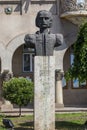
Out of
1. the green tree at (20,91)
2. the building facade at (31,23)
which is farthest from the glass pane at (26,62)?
the green tree at (20,91)

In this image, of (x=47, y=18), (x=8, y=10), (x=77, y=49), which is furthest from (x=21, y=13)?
(x=47, y=18)

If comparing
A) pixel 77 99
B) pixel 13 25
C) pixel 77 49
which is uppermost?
pixel 13 25

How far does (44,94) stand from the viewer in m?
16.0

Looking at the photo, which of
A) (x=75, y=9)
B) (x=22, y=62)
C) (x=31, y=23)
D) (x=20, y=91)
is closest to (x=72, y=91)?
(x=22, y=62)

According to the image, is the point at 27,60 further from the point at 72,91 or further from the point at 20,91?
the point at 20,91

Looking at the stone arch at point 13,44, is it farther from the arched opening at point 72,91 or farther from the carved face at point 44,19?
the carved face at point 44,19

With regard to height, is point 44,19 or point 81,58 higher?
point 44,19

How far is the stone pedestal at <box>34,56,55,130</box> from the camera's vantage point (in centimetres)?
1595

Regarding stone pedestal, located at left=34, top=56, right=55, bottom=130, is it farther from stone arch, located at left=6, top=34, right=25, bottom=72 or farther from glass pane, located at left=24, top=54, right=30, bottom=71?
glass pane, located at left=24, top=54, right=30, bottom=71

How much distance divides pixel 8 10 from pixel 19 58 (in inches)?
138

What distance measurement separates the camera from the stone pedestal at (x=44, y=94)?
16.0 metres

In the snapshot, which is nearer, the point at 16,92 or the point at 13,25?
the point at 16,92

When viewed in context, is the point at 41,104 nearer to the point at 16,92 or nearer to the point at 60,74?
the point at 16,92

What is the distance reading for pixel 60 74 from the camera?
2878cm
